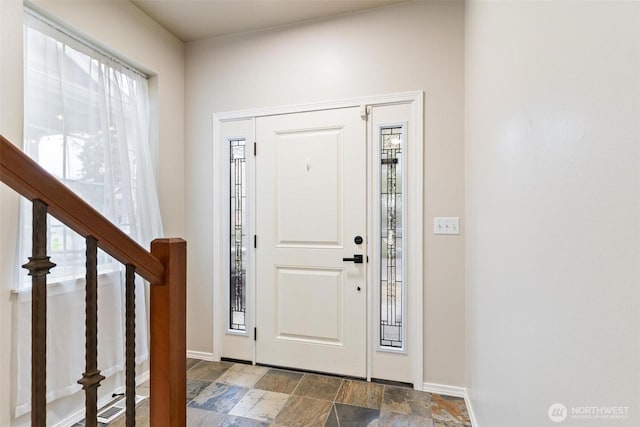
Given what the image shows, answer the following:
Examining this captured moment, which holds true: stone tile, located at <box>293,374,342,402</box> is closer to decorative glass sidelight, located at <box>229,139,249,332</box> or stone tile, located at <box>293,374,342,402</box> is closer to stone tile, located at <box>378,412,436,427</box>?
stone tile, located at <box>378,412,436,427</box>

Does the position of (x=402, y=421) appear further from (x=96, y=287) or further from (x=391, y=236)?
(x=96, y=287)

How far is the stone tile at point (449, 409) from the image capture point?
1.88m

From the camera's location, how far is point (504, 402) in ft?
3.89

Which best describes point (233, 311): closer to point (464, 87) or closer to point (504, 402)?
point (504, 402)

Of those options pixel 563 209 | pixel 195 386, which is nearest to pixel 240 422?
pixel 195 386

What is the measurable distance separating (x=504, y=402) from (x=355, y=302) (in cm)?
126

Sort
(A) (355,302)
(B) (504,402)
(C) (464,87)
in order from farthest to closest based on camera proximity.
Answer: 1. (A) (355,302)
2. (C) (464,87)
3. (B) (504,402)

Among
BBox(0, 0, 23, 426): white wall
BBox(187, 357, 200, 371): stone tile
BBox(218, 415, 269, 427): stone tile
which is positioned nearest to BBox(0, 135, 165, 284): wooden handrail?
BBox(0, 0, 23, 426): white wall

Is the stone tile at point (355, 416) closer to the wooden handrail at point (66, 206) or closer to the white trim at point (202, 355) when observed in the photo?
the white trim at point (202, 355)

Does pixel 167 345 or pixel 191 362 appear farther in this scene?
pixel 191 362

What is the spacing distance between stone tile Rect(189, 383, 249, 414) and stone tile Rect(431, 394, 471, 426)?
135 cm

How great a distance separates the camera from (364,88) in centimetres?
234

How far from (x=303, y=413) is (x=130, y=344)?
4.71 ft

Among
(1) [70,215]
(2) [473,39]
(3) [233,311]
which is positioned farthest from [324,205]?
(1) [70,215]
